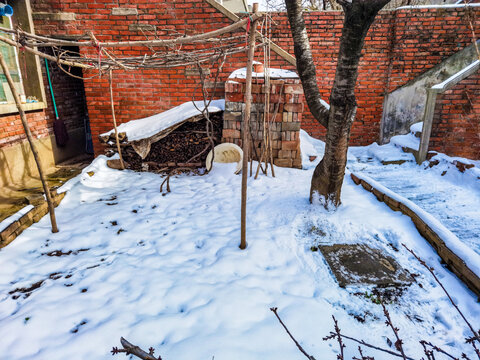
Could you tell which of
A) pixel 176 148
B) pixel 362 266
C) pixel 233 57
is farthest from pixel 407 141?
pixel 176 148

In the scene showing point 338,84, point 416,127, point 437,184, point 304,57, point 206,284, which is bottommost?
point 206,284

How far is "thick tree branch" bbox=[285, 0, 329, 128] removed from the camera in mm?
3242

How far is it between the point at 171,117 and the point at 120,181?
1556 millimetres

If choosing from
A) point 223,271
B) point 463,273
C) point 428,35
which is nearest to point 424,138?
point 428,35

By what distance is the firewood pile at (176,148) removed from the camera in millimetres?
5402

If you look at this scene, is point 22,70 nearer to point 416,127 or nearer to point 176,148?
point 176,148

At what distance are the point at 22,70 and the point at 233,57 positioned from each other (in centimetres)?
432

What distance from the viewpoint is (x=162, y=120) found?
551cm

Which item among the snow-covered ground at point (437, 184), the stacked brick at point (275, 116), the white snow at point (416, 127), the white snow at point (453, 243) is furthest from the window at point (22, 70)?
the white snow at point (416, 127)

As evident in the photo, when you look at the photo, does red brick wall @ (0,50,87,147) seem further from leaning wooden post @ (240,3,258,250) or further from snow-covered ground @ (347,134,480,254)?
snow-covered ground @ (347,134,480,254)

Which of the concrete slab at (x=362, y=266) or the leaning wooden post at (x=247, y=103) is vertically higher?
the leaning wooden post at (x=247, y=103)

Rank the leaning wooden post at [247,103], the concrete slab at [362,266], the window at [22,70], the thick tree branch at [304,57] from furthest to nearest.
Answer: the window at [22,70]
the thick tree branch at [304,57]
the leaning wooden post at [247,103]
the concrete slab at [362,266]

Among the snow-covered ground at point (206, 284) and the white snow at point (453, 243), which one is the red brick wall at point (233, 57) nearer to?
the snow-covered ground at point (206, 284)

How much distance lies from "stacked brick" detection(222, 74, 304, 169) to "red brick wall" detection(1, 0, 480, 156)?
1.48m
